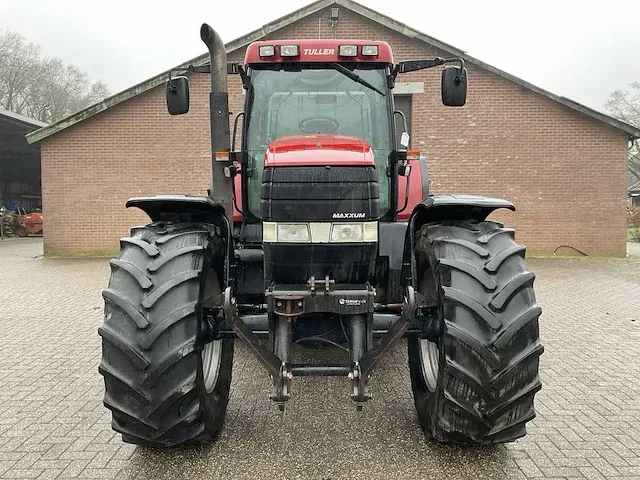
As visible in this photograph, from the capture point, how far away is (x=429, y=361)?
3.36 meters

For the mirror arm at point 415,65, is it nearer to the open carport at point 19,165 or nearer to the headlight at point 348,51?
the headlight at point 348,51

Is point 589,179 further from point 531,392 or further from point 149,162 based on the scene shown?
point 531,392

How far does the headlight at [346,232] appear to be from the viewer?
3.01 meters

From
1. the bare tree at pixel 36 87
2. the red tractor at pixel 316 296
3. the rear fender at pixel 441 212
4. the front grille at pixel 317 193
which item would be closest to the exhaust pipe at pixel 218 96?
the red tractor at pixel 316 296

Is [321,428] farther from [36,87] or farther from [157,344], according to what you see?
[36,87]

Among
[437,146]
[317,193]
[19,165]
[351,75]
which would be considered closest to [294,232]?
[317,193]

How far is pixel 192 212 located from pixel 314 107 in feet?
4.27

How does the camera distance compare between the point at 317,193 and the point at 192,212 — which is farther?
the point at 192,212

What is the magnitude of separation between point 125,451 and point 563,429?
2815 millimetres

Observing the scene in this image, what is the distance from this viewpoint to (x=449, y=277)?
285cm

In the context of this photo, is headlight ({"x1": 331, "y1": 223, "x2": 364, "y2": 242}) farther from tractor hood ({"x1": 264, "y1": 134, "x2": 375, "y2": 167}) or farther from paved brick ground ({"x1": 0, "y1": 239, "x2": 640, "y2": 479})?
paved brick ground ({"x1": 0, "y1": 239, "x2": 640, "y2": 479})

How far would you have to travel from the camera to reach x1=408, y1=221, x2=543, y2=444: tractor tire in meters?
2.69

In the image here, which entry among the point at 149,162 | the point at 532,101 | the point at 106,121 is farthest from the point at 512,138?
the point at 106,121

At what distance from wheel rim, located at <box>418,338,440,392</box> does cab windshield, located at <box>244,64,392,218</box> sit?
41.6 inches
